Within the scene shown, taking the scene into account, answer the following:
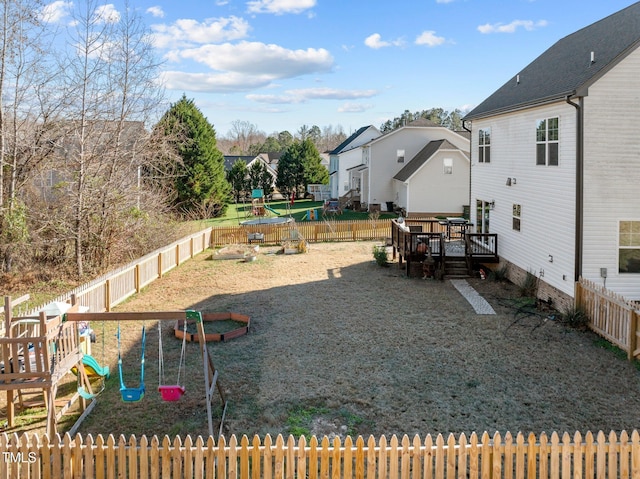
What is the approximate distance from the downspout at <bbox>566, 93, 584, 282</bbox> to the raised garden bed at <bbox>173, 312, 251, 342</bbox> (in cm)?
803

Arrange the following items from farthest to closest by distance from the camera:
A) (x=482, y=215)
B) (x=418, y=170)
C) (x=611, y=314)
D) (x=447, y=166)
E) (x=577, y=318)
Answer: (x=447, y=166) → (x=418, y=170) → (x=482, y=215) → (x=577, y=318) → (x=611, y=314)

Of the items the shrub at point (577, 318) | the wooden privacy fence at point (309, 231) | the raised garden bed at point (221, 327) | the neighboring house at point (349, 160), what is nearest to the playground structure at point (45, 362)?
the raised garden bed at point (221, 327)

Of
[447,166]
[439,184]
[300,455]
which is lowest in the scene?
[300,455]

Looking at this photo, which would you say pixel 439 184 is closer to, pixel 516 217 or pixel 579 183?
pixel 516 217

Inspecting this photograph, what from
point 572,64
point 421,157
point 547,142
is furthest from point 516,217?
point 421,157

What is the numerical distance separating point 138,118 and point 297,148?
124 ft

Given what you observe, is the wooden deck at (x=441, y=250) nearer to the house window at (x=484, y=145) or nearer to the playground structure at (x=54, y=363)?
the house window at (x=484, y=145)

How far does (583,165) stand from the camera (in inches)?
522

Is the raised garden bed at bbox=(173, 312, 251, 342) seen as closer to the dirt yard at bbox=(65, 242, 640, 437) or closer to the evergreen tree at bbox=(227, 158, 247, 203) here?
the dirt yard at bbox=(65, 242, 640, 437)

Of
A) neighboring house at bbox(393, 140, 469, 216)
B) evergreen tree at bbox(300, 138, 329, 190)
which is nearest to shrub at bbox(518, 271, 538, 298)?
neighboring house at bbox(393, 140, 469, 216)

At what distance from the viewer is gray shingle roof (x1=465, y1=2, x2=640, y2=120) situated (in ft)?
43.4

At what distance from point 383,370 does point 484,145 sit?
13096 millimetres

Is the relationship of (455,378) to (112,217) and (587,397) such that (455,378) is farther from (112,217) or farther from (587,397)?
(112,217)

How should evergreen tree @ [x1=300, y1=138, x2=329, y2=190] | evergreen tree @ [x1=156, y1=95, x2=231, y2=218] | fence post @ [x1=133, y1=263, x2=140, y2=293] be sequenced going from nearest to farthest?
fence post @ [x1=133, y1=263, x2=140, y2=293] → evergreen tree @ [x1=156, y1=95, x2=231, y2=218] → evergreen tree @ [x1=300, y1=138, x2=329, y2=190]
